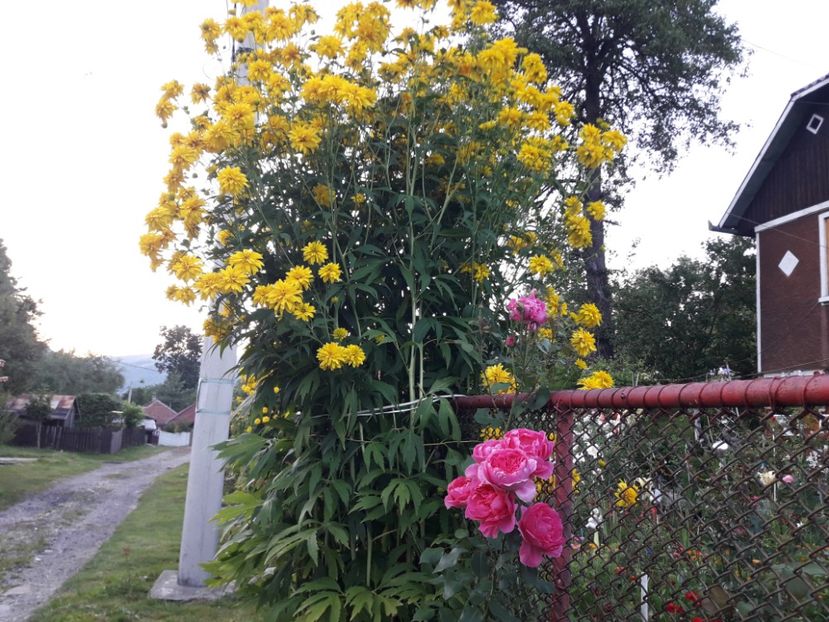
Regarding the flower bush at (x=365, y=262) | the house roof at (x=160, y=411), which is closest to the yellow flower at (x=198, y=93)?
the flower bush at (x=365, y=262)

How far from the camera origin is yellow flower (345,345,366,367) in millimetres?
2812

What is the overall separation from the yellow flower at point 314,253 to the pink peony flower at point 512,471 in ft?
4.33

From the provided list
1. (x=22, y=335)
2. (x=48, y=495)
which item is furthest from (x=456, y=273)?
(x=22, y=335)

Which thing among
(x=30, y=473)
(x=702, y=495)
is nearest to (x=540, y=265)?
(x=702, y=495)

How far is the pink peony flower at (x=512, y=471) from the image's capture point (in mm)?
1897

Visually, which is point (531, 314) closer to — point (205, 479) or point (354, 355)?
point (354, 355)

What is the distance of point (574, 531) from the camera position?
2.18 meters

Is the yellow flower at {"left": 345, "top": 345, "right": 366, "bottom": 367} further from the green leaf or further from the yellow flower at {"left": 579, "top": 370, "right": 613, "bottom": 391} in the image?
the green leaf

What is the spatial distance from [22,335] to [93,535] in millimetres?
21601

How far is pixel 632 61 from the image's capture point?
18750 millimetres

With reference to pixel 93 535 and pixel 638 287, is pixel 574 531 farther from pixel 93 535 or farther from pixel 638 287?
pixel 638 287

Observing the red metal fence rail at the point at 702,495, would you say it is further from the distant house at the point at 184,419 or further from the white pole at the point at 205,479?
the distant house at the point at 184,419

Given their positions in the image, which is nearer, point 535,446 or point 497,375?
point 535,446

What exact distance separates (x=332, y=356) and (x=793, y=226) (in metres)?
14.5
